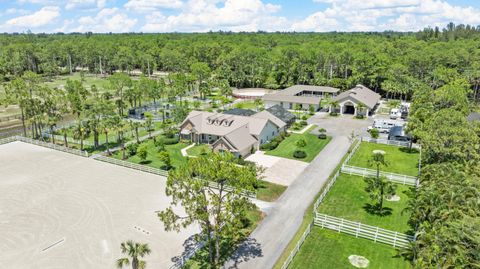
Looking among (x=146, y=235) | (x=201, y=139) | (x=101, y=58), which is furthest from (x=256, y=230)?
(x=101, y=58)

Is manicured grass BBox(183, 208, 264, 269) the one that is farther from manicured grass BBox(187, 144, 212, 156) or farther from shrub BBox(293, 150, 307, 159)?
manicured grass BBox(187, 144, 212, 156)

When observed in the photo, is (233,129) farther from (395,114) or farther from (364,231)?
(395,114)

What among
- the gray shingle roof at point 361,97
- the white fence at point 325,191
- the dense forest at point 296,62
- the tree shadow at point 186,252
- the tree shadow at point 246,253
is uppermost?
the dense forest at point 296,62

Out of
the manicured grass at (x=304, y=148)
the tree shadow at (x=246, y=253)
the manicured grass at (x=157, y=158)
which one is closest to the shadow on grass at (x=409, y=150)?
the manicured grass at (x=304, y=148)

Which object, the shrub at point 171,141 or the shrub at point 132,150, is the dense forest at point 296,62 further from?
Result: the shrub at point 132,150

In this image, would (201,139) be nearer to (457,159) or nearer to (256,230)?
(256,230)

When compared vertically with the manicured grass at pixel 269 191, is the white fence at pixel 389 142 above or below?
above

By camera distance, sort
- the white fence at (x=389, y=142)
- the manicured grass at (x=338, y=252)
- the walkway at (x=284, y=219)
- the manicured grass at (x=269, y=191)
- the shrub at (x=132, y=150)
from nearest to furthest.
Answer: the manicured grass at (x=338, y=252), the walkway at (x=284, y=219), the manicured grass at (x=269, y=191), the shrub at (x=132, y=150), the white fence at (x=389, y=142)

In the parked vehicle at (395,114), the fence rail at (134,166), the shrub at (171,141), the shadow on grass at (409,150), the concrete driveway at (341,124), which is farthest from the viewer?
the parked vehicle at (395,114)
